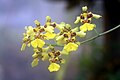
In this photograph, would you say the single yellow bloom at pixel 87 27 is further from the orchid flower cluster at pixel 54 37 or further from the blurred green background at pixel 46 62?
the blurred green background at pixel 46 62

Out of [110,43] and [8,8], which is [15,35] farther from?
[110,43]

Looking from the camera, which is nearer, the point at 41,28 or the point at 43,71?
the point at 41,28

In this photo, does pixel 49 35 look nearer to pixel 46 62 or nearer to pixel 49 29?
pixel 49 29

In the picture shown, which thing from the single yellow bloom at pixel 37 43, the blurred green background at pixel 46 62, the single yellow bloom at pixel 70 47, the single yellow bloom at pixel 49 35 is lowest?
the single yellow bloom at pixel 70 47

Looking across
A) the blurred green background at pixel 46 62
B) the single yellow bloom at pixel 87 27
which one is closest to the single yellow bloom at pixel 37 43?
the single yellow bloom at pixel 87 27

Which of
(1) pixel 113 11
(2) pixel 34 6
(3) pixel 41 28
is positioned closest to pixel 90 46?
(1) pixel 113 11

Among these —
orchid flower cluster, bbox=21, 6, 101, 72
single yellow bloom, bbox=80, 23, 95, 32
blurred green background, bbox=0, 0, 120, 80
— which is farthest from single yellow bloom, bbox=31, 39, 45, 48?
blurred green background, bbox=0, 0, 120, 80

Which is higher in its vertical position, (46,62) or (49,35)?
(46,62)

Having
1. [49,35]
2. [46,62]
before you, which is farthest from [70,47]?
[46,62]
